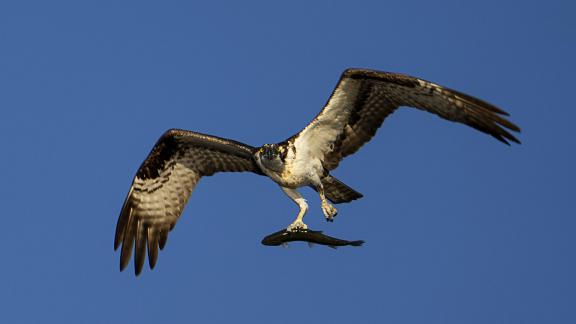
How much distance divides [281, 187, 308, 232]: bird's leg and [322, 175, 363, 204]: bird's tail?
1.84ft

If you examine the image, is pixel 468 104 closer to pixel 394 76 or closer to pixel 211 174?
pixel 394 76

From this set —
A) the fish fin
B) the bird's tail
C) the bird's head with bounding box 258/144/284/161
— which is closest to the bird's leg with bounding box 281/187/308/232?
the bird's tail

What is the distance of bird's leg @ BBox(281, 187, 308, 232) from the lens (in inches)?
A: 714

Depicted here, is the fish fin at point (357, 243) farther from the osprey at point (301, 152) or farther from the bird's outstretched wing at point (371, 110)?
the bird's outstretched wing at point (371, 110)

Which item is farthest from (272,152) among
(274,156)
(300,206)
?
(300,206)

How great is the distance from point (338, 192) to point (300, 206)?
3.08 feet

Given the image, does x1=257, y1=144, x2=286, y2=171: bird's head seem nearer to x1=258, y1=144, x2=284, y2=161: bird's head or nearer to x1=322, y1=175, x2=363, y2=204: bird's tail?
x1=258, y1=144, x2=284, y2=161: bird's head

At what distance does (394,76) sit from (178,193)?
559cm

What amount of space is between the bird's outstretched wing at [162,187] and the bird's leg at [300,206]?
4.71ft

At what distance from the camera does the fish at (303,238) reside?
1705cm

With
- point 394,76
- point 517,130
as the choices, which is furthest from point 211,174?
point 517,130

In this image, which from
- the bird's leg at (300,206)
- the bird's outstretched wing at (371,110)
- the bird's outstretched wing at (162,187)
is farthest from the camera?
the bird's outstretched wing at (162,187)

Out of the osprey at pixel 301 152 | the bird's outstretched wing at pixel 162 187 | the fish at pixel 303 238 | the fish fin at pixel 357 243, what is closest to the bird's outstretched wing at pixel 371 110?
the osprey at pixel 301 152

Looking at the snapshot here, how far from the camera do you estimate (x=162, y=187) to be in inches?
818
